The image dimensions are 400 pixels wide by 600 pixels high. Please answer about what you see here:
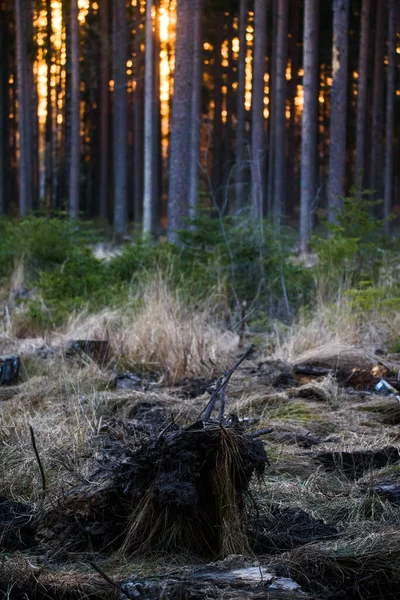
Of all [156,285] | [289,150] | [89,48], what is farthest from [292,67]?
[156,285]

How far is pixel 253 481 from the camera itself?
4.36 metres

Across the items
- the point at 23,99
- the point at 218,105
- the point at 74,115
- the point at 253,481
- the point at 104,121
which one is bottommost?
the point at 253,481

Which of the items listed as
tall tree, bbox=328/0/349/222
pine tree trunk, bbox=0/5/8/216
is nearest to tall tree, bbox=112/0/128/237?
pine tree trunk, bbox=0/5/8/216

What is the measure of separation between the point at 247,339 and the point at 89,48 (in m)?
24.9

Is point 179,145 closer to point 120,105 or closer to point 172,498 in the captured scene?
point 120,105

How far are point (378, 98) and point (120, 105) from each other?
315 inches

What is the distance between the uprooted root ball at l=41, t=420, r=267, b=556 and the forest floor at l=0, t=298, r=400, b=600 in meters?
0.04

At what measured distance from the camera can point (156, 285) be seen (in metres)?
9.70

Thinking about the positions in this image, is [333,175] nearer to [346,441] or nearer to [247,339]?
[247,339]

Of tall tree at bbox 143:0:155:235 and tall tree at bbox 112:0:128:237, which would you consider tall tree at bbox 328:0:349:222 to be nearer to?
tall tree at bbox 143:0:155:235

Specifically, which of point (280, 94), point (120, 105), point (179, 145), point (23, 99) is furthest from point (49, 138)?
point (179, 145)

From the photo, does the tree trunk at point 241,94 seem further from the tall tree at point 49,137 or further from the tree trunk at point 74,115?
the tall tree at point 49,137

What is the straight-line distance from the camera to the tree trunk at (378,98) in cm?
2542

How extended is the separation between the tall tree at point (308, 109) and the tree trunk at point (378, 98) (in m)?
4.96
